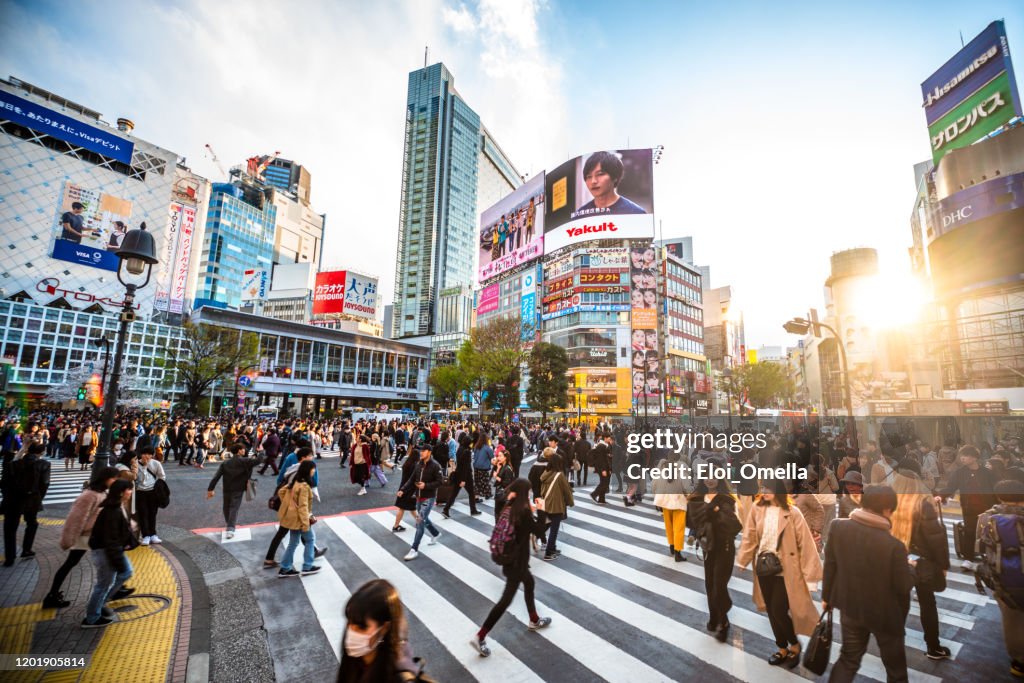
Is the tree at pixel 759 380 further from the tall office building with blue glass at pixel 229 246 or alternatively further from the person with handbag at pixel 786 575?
the tall office building with blue glass at pixel 229 246

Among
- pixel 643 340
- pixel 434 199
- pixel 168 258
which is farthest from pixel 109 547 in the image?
pixel 434 199

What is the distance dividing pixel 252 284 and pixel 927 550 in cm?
10603

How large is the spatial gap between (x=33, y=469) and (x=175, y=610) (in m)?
3.79

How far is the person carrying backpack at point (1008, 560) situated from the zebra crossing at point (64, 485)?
1600 cm

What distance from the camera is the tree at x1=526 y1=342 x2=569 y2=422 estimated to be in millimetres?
45250

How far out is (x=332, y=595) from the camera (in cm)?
556

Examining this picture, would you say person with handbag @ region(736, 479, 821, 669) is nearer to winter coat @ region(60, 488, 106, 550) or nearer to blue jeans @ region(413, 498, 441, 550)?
blue jeans @ region(413, 498, 441, 550)

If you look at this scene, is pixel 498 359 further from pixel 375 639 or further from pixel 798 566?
pixel 375 639

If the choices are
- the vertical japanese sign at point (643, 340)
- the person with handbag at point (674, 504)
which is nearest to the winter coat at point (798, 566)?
the person with handbag at point (674, 504)

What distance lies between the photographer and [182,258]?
62.5 m

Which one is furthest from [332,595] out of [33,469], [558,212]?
[558,212]

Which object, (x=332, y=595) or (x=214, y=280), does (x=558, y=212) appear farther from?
(x=214, y=280)

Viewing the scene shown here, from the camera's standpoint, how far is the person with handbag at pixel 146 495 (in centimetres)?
722

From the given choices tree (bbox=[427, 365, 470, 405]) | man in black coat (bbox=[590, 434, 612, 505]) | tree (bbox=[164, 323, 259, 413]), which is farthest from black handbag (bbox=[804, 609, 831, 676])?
tree (bbox=[427, 365, 470, 405])
